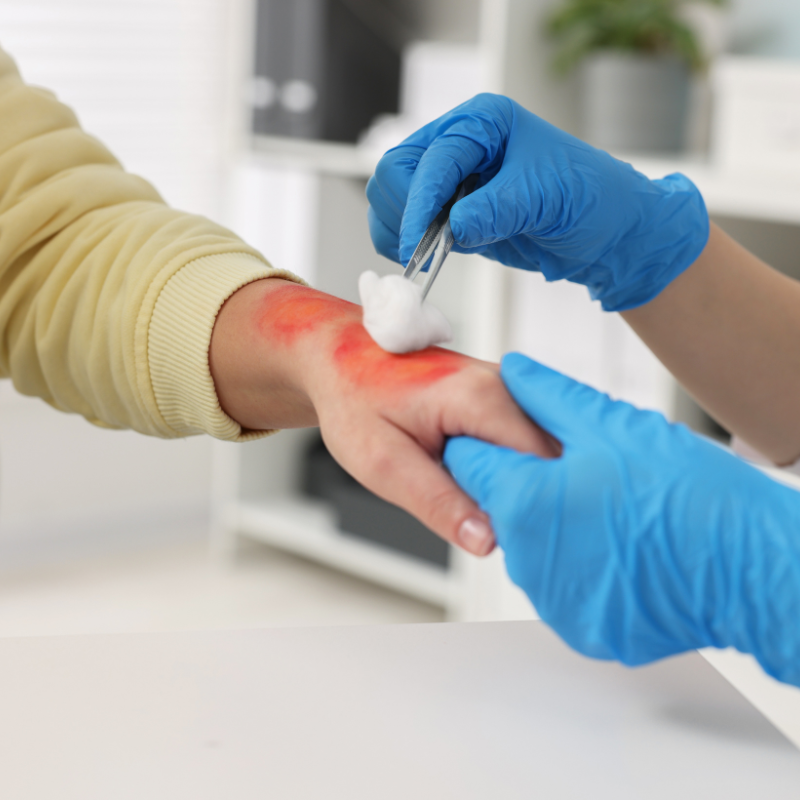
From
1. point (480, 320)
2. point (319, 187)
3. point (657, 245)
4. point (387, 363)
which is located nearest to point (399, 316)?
point (387, 363)

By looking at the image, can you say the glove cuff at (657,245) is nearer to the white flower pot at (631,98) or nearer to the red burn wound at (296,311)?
the red burn wound at (296,311)

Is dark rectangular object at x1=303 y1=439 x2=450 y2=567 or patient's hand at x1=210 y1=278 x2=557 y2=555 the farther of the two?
dark rectangular object at x1=303 y1=439 x2=450 y2=567

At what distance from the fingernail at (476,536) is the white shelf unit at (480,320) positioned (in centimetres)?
112

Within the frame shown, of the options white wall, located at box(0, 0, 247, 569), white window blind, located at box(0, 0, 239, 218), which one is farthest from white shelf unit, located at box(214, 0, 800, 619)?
white window blind, located at box(0, 0, 239, 218)

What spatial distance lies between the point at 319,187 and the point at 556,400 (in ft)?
6.12

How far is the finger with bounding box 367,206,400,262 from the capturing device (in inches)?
38.3

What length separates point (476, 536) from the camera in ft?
1.92

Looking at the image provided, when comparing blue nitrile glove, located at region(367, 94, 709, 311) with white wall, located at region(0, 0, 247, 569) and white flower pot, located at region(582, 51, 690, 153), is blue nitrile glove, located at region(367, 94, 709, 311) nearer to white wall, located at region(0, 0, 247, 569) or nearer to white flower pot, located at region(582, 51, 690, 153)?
white flower pot, located at region(582, 51, 690, 153)

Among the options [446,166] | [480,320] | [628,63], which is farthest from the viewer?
→ [480,320]

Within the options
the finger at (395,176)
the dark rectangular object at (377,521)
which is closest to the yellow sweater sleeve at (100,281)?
the finger at (395,176)

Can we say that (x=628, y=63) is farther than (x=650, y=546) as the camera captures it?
Yes

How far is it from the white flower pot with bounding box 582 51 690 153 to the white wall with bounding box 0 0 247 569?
0.96 metres

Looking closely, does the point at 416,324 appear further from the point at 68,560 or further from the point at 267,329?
A: the point at 68,560

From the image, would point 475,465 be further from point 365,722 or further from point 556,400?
point 365,722
